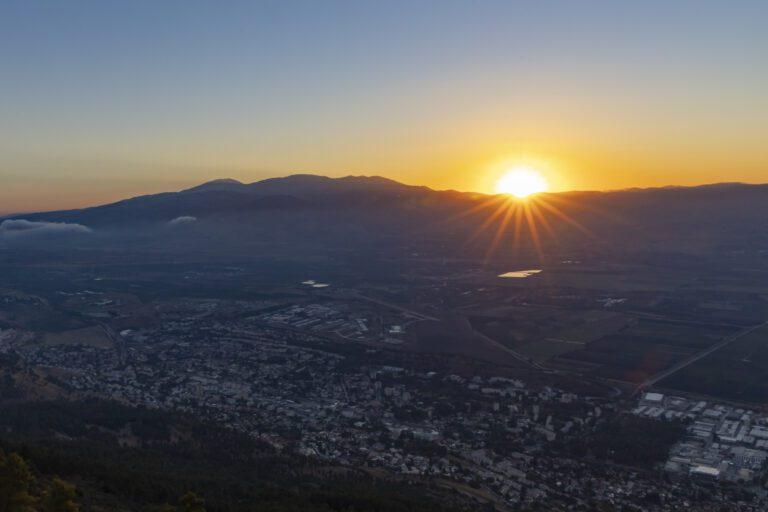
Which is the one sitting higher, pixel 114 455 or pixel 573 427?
pixel 114 455

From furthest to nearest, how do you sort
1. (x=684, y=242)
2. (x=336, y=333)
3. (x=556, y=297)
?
(x=684, y=242) < (x=556, y=297) < (x=336, y=333)

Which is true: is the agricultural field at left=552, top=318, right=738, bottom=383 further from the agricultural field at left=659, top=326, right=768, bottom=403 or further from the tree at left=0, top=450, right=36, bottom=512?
the tree at left=0, top=450, right=36, bottom=512

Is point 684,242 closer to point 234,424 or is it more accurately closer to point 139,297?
point 139,297

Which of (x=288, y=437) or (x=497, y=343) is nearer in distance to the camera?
(x=288, y=437)

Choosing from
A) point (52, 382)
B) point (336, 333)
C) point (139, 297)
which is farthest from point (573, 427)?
point (139, 297)

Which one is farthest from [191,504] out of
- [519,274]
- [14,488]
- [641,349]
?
[519,274]
